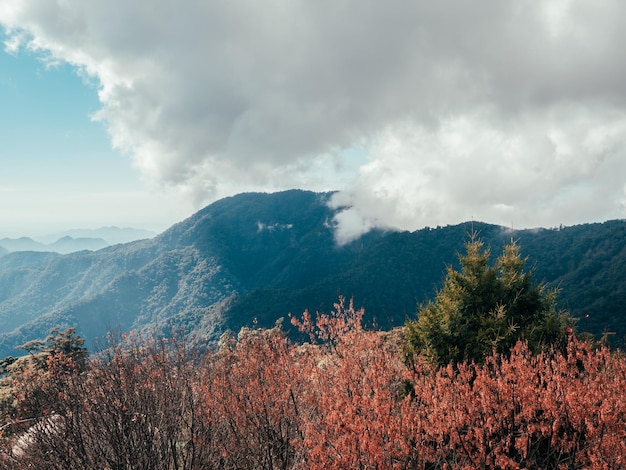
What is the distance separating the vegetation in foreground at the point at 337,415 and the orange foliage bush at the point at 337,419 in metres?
0.04

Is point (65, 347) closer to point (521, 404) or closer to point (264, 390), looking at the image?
point (264, 390)

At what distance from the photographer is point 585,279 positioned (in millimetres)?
154250

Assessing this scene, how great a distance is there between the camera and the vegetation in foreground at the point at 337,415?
7.25 metres

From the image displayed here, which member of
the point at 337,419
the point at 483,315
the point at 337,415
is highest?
the point at 483,315

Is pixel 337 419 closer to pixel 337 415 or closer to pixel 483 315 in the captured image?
pixel 337 415

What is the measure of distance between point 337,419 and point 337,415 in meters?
0.12

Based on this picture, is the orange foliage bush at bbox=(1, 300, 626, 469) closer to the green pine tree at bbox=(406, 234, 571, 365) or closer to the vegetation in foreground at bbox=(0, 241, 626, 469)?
the vegetation in foreground at bbox=(0, 241, 626, 469)

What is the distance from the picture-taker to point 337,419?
24.2ft

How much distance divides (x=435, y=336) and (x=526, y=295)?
403cm

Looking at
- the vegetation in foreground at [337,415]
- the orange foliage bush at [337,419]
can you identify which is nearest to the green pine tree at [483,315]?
the vegetation in foreground at [337,415]

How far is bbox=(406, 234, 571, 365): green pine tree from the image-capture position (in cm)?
1309

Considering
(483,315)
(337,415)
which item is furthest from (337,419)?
(483,315)

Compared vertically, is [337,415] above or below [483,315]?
below

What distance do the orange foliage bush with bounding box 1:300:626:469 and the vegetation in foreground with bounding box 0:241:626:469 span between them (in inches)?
1.7
